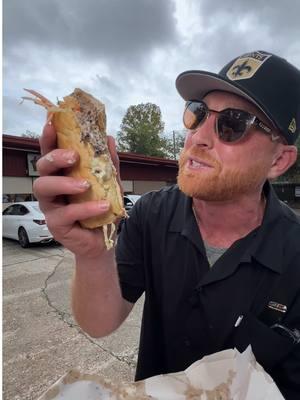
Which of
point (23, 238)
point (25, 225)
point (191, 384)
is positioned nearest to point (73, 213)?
point (191, 384)

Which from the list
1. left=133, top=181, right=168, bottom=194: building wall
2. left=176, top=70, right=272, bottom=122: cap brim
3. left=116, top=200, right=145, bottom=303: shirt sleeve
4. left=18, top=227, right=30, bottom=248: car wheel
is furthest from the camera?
left=133, top=181, right=168, bottom=194: building wall

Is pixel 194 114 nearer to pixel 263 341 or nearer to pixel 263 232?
pixel 263 232

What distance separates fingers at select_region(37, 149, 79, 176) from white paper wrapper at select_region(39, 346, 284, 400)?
2.18 feet

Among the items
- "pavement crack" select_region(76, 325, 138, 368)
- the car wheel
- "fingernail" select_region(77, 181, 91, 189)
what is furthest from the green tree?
"fingernail" select_region(77, 181, 91, 189)

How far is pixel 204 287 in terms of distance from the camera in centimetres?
151

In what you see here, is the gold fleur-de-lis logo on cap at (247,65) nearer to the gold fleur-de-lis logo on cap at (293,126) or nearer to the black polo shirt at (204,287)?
the gold fleur-de-lis logo on cap at (293,126)

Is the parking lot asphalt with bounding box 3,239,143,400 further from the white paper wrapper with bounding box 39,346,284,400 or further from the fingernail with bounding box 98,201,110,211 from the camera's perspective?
the fingernail with bounding box 98,201,110,211

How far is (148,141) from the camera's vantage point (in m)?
41.4

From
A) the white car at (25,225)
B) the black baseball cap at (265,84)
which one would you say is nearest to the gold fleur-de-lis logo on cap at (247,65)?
the black baseball cap at (265,84)

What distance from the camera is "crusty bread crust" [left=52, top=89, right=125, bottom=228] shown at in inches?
41.9

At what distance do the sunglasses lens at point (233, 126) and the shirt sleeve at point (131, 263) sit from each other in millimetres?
656

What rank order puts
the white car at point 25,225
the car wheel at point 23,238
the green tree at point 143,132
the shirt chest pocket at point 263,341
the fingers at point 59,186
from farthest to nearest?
the green tree at point 143,132 → the car wheel at point 23,238 → the white car at point 25,225 → the shirt chest pocket at point 263,341 → the fingers at point 59,186

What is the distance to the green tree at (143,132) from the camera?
4165 centimetres

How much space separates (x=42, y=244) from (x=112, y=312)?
29.9 ft
